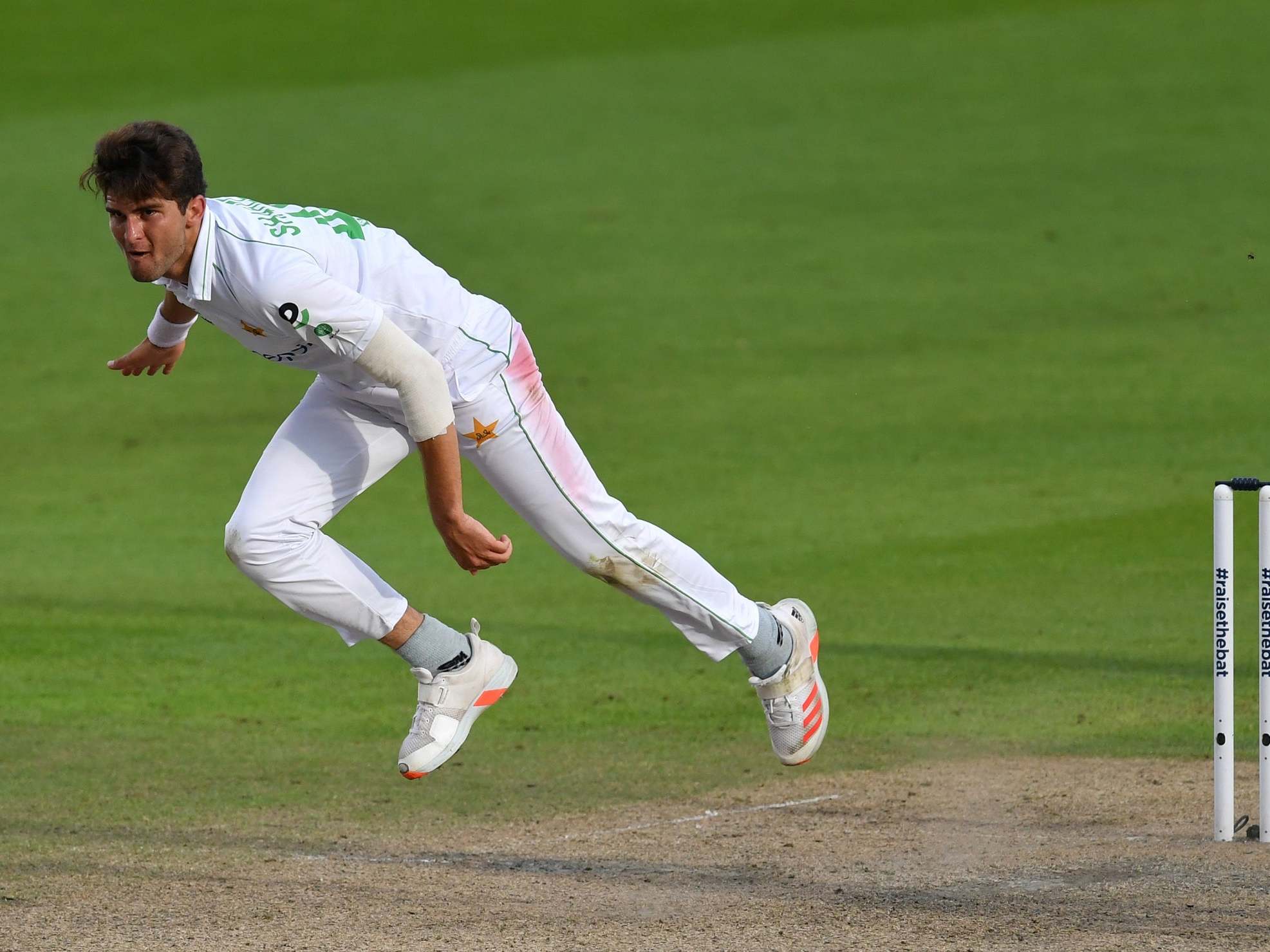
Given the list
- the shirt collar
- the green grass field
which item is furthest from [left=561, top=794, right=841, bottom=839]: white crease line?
the shirt collar

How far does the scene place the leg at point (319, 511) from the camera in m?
6.05

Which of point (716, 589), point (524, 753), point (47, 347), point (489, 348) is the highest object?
point (489, 348)

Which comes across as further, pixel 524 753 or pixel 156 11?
pixel 156 11

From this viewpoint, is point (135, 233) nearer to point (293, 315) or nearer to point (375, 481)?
point (293, 315)

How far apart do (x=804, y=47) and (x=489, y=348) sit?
1107 inches

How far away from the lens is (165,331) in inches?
267

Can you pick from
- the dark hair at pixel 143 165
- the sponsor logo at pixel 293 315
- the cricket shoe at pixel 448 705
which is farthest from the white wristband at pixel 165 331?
the cricket shoe at pixel 448 705

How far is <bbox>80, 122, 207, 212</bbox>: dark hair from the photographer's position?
5.54 meters

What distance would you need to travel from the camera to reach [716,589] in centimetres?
643

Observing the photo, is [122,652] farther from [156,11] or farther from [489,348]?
[156,11]

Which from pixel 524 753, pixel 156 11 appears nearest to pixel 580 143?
pixel 156 11

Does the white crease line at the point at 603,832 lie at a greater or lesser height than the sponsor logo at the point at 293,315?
lesser

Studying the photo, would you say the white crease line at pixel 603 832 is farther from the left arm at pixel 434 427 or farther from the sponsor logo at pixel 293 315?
the sponsor logo at pixel 293 315

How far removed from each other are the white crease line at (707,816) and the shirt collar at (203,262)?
9.39 feet
